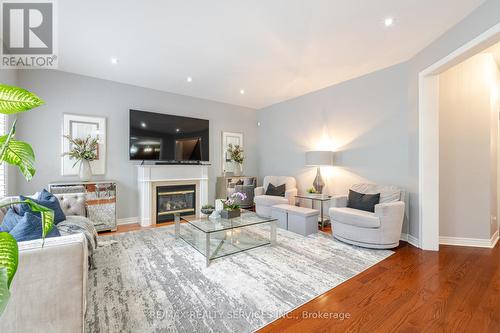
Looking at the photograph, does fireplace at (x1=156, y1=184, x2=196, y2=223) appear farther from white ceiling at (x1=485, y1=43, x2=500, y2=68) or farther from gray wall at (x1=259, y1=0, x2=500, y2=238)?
white ceiling at (x1=485, y1=43, x2=500, y2=68)

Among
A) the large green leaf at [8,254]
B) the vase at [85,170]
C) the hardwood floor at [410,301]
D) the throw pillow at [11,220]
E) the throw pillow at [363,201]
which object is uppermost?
the vase at [85,170]

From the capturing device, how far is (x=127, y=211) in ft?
14.5

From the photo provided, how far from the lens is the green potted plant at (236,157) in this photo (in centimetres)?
585

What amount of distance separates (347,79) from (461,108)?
5.96 ft

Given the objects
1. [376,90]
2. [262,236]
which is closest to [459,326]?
[262,236]

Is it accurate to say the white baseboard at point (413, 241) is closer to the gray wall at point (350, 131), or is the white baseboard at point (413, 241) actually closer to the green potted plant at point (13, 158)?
the gray wall at point (350, 131)

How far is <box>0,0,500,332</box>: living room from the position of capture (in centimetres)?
171

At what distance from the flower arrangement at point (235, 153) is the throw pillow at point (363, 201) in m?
3.05

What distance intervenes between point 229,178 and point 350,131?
2.97 m

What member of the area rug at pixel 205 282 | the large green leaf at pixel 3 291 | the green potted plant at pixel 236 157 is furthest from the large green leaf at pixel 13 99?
the green potted plant at pixel 236 157

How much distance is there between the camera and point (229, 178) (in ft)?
18.2

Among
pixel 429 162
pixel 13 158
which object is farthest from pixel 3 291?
pixel 429 162

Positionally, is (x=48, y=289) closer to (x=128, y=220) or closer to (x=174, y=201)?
(x=128, y=220)

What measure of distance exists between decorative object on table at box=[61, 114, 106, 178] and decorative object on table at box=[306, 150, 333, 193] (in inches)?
160
